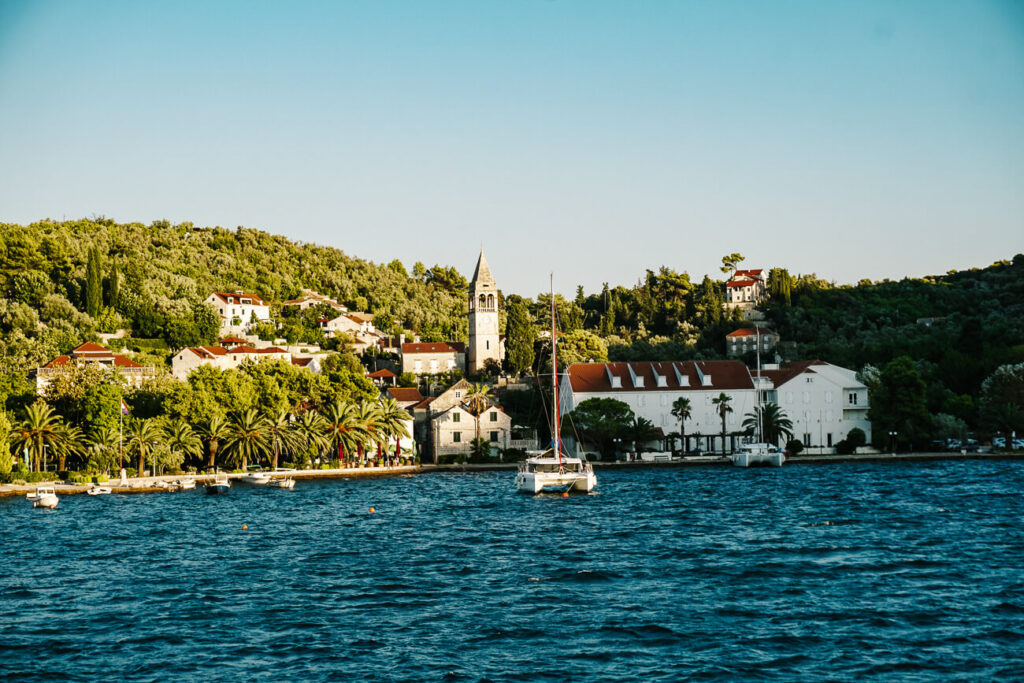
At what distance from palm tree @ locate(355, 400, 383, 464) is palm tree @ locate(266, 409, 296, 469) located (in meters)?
5.78

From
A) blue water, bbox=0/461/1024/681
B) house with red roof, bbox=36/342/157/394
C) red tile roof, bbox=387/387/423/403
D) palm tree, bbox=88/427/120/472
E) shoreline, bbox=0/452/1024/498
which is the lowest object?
blue water, bbox=0/461/1024/681

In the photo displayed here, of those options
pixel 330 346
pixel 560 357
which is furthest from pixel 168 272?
pixel 560 357

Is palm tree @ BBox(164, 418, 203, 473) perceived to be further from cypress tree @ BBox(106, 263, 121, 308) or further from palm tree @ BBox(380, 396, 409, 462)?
cypress tree @ BBox(106, 263, 121, 308)

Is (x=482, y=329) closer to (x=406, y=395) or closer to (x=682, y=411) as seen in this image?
(x=406, y=395)

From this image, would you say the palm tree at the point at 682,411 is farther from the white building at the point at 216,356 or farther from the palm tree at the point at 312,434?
the white building at the point at 216,356

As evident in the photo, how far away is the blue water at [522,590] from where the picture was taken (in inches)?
928

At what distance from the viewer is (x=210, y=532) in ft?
151

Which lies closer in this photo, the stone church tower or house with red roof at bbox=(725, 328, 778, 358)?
the stone church tower

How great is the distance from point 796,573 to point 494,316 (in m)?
94.7

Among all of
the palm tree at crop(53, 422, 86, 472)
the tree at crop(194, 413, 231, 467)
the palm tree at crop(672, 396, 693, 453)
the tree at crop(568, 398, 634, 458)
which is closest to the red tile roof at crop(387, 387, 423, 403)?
the tree at crop(568, 398, 634, 458)

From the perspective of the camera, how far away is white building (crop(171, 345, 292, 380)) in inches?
3974

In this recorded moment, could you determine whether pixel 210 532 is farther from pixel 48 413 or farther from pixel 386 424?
pixel 386 424

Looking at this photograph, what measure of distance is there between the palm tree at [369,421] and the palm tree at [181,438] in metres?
13.6

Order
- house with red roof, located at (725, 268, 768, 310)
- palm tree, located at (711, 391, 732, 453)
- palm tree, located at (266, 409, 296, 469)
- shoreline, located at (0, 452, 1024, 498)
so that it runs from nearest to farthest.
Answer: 1. palm tree, located at (266, 409, 296, 469)
2. shoreline, located at (0, 452, 1024, 498)
3. palm tree, located at (711, 391, 732, 453)
4. house with red roof, located at (725, 268, 768, 310)
